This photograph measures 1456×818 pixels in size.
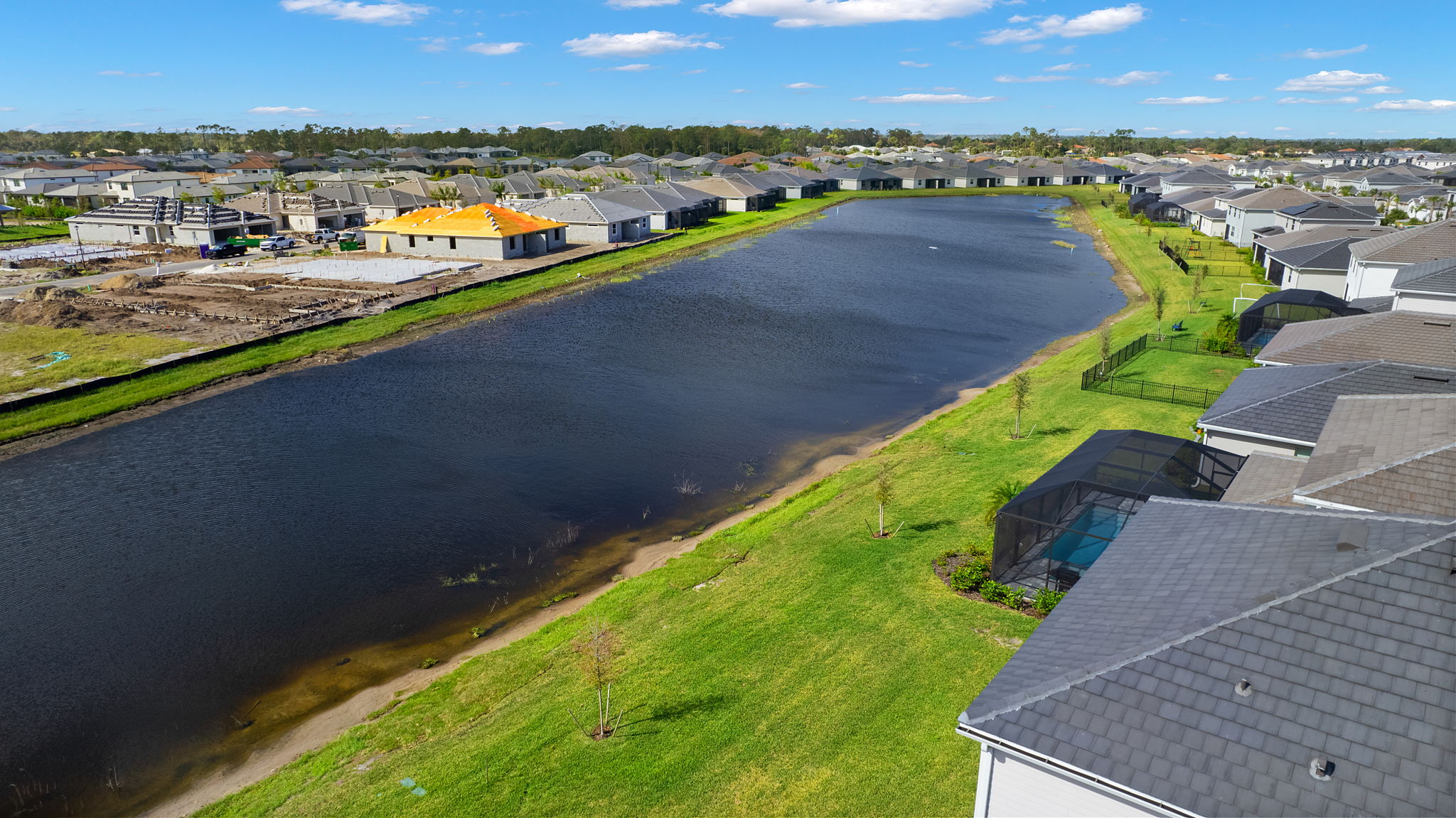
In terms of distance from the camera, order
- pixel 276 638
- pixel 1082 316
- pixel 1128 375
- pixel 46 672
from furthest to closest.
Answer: pixel 1082 316 < pixel 1128 375 < pixel 276 638 < pixel 46 672

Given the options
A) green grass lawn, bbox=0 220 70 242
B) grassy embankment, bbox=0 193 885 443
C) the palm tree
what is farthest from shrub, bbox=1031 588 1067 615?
green grass lawn, bbox=0 220 70 242

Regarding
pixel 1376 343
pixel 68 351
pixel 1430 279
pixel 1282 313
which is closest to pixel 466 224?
pixel 68 351

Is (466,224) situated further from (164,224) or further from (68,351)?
(68,351)

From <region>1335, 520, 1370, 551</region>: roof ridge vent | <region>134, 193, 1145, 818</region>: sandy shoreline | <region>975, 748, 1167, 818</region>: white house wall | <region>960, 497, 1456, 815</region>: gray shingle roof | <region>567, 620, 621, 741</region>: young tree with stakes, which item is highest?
→ <region>1335, 520, 1370, 551</region>: roof ridge vent

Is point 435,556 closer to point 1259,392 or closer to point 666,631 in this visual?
point 666,631

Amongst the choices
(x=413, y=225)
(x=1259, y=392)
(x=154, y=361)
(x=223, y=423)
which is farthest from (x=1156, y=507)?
(x=413, y=225)

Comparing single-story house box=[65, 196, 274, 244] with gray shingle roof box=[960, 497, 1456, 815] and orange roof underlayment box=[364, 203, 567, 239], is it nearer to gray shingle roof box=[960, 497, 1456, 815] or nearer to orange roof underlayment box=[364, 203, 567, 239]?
orange roof underlayment box=[364, 203, 567, 239]
